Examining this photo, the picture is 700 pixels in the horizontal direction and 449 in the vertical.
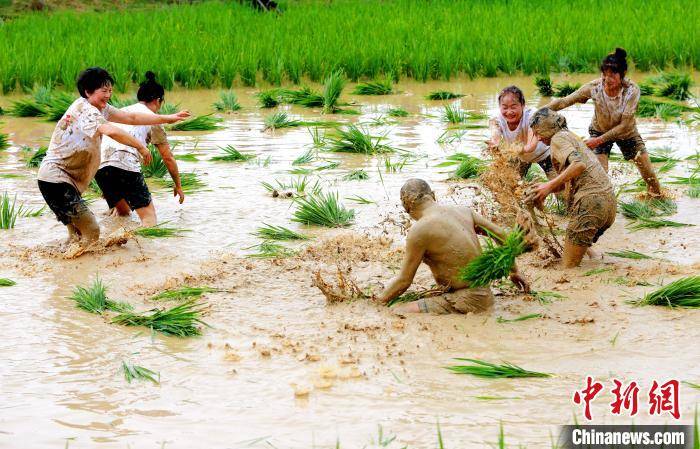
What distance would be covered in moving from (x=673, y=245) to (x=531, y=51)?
23.8ft

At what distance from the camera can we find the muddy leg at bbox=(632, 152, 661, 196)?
6.73 metres

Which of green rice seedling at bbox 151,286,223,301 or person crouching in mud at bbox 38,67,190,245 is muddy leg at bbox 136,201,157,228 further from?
green rice seedling at bbox 151,286,223,301

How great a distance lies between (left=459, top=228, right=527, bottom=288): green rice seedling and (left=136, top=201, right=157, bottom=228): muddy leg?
2.69 metres

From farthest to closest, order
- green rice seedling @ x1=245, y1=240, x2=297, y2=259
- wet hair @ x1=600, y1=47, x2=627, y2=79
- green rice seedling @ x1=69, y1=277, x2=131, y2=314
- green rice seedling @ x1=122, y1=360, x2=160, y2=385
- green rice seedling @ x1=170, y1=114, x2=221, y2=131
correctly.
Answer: green rice seedling @ x1=170, y1=114, x2=221, y2=131 < wet hair @ x1=600, y1=47, x2=627, y2=79 < green rice seedling @ x1=245, y1=240, x2=297, y2=259 < green rice seedling @ x1=69, y1=277, x2=131, y2=314 < green rice seedling @ x1=122, y1=360, x2=160, y2=385

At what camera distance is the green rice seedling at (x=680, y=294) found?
15.5 ft

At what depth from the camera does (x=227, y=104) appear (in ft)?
35.8

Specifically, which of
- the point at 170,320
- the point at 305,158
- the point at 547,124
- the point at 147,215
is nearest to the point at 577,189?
the point at 547,124

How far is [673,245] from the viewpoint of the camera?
233 inches

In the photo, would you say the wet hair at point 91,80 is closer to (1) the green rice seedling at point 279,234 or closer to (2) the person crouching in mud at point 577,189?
(1) the green rice seedling at point 279,234

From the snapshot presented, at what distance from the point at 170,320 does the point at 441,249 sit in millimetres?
1354

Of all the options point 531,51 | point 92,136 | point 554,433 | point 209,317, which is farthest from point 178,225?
point 531,51

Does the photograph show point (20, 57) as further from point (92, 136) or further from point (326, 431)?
point (326, 431)

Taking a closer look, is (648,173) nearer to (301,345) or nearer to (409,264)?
(409,264)

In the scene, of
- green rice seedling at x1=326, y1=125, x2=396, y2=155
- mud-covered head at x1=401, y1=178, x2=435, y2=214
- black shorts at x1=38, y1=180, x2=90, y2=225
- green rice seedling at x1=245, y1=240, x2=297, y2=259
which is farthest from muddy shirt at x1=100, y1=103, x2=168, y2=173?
mud-covered head at x1=401, y1=178, x2=435, y2=214
